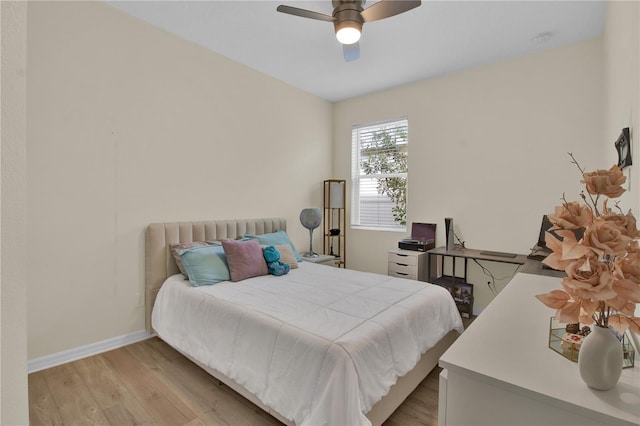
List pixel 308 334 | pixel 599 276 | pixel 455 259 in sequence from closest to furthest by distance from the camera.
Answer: pixel 599 276 < pixel 308 334 < pixel 455 259

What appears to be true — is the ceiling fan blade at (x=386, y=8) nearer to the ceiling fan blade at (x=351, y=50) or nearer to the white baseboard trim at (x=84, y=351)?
the ceiling fan blade at (x=351, y=50)

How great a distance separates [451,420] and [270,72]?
12.7ft

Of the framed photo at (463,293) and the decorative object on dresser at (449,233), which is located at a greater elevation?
the decorative object on dresser at (449,233)

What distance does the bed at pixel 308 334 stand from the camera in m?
1.50

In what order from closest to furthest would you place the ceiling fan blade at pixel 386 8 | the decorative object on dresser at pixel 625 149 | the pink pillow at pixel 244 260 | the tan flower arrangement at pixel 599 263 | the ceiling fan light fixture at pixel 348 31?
1. the tan flower arrangement at pixel 599 263
2. the decorative object on dresser at pixel 625 149
3. the ceiling fan blade at pixel 386 8
4. the ceiling fan light fixture at pixel 348 31
5. the pink pillow at pixel 244 260

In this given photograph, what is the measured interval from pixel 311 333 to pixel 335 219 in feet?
10.8

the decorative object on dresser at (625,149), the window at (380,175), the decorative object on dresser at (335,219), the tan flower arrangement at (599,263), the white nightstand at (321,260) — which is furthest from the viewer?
the decorative object on dresser at (335,219)

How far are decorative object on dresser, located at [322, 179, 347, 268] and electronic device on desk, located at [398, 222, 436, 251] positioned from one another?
102 cm

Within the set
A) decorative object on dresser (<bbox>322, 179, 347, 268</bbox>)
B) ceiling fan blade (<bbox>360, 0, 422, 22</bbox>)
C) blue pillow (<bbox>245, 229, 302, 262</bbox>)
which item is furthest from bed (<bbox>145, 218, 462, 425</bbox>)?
ceiling fan blade (<bbox>360, 0, 422, 22</bbox>)

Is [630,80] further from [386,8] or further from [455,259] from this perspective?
[455,259]

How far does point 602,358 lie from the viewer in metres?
0.74

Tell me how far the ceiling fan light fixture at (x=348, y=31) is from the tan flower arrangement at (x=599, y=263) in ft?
6.44

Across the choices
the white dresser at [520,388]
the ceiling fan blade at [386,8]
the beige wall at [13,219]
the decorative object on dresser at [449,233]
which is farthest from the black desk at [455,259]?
the beige wall at [13,219]

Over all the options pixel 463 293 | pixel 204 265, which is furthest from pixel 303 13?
pixel 463 293
